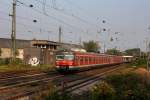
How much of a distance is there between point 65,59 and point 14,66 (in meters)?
10.5

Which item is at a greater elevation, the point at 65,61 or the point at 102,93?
the point at 65,61

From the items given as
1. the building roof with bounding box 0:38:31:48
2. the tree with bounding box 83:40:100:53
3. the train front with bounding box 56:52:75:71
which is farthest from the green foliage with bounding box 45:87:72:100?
the tree with bounding box 83:40:100:53

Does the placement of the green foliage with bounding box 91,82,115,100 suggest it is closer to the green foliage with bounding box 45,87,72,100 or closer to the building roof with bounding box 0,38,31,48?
the green foliage with bounding box 45,87,72,100

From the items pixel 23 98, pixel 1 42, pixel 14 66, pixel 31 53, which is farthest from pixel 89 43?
pixel 23 98

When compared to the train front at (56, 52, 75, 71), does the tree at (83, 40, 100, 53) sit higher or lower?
higher

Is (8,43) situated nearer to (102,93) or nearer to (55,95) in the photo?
(102,93)

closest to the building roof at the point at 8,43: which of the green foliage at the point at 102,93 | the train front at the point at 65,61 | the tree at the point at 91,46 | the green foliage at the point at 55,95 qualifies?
the tree at the point at 91,46

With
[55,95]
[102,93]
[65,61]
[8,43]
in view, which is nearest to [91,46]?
[8,43]

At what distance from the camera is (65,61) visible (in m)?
34.5

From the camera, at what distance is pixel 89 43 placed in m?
119

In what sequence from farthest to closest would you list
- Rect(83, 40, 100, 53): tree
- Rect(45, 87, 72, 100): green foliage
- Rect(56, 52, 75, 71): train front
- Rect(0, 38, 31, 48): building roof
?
Rect(83, 40, 100, 53): tree, Rect(0, 38, 31, 48): building roof, Rect(56, 52, 75, 71): train front, Rect(45, 87, 72, 100): green foliage

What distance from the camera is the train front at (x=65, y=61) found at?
34.4 metres

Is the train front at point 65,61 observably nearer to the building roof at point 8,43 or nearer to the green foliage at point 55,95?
the green foliage at point 55,95

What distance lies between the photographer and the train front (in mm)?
34375
